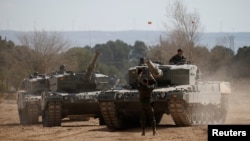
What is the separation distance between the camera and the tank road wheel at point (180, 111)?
1995 centimetres

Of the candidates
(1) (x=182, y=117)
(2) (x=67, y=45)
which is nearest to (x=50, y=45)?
(2) (x=67, y=45)

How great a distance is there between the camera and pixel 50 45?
61.9 m

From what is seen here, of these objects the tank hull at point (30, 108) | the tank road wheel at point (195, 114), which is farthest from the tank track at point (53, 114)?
the tank road wheel at point (195, 114)

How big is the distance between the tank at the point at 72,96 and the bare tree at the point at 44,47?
103ft

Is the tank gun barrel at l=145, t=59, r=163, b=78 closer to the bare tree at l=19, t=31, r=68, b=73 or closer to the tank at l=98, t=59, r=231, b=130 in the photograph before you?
the tank at l=98, t=59, r=231, b=130

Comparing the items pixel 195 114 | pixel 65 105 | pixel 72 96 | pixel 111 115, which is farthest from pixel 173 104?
pixel 65 105

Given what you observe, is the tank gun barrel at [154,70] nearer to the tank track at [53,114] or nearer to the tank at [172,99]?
the tank at [172,99]

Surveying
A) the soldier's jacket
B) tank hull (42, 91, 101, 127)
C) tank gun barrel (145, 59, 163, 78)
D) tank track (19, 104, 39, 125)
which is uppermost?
tank gun barrel (145, 59, 163, 78)

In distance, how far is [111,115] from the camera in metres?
21.3

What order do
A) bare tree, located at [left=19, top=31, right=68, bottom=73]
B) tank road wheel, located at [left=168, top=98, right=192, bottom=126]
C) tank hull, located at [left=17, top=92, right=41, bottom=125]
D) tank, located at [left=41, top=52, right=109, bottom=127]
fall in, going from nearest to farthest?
tank road wheel, located at [left=168, top=98, right=192, bottom=126]
tank, located at [left=41, top=52, right=109, bottom=127]
tank hull, located at [left=17, top=92, right=41, bottom=125]
bare tree, located at [left=19, top=31, right=68, bottom=73]

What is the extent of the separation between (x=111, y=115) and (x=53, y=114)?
11.2ft

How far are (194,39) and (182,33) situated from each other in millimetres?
1078

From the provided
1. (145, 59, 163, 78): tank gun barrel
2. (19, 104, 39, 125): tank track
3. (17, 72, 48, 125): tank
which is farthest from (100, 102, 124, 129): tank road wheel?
(19, 104, 39, 125): tank track

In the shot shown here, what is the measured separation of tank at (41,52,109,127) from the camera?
24.0 metres
